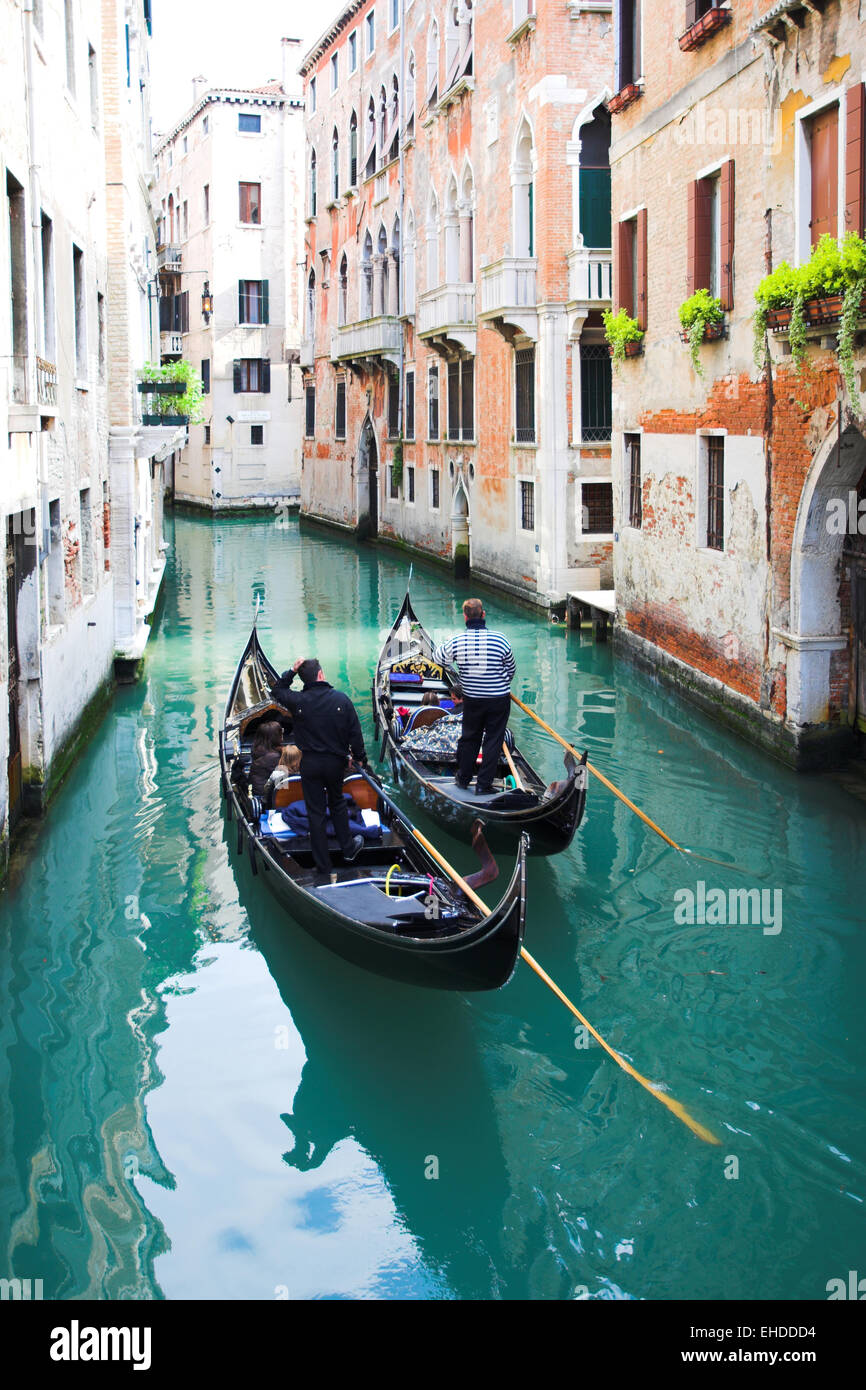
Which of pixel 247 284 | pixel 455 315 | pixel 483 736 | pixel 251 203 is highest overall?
pixel 251 203

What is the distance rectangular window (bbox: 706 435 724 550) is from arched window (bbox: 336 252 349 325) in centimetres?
1825

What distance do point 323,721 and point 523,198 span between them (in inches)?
489

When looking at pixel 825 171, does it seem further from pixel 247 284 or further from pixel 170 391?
pixel 247 284

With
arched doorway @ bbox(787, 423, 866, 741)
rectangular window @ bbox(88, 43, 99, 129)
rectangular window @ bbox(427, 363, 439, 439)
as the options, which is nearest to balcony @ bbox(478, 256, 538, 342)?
rectangular window @ bbox(427, 363, 439, 439)

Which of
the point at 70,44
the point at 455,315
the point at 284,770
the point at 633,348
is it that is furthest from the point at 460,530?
the point at 284,770

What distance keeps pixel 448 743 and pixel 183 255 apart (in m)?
31.2

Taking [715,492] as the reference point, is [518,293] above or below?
above

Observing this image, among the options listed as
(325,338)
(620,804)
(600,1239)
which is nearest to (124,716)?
(620,804)

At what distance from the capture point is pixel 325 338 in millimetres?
30047

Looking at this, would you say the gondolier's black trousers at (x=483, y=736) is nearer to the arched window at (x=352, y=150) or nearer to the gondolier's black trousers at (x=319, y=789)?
the gondolier's black trousers at (x=319, y=789)

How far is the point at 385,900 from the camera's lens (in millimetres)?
5941
